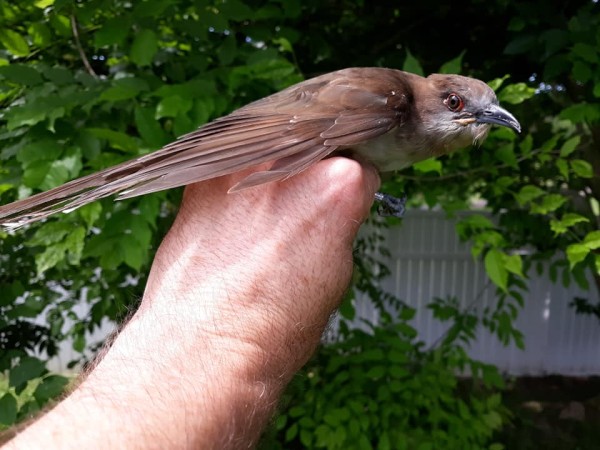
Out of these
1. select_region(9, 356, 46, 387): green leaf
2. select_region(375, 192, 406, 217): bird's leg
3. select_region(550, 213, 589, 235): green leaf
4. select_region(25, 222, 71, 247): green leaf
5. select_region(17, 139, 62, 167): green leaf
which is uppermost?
select_region(17, 139, 62, 167): green leaf

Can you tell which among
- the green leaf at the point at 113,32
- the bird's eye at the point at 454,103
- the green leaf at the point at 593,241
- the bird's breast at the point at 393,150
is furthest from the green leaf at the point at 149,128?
the green leaf at the point at 593,241

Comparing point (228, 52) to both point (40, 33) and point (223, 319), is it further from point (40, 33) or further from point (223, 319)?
point (223, 319)

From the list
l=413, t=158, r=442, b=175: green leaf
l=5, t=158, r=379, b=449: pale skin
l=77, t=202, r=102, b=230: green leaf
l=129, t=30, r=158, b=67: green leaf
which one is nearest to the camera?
l=5, t=158, r=379, b=449: pale skin

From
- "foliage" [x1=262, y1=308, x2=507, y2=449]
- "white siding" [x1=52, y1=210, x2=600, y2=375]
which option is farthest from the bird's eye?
"white siding" [x1=52, y1=210, x2=600, y2=375]

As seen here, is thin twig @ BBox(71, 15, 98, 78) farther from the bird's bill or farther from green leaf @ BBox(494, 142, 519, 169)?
green leaf @ BBox(494, 142, 519, 169)

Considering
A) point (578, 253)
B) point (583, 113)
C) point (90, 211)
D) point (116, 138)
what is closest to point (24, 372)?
point (90, 211)

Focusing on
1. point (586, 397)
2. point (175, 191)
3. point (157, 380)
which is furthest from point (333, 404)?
point (586, 397)

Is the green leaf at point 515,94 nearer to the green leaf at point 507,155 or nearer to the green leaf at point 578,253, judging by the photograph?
the green leaf at point 507,155
